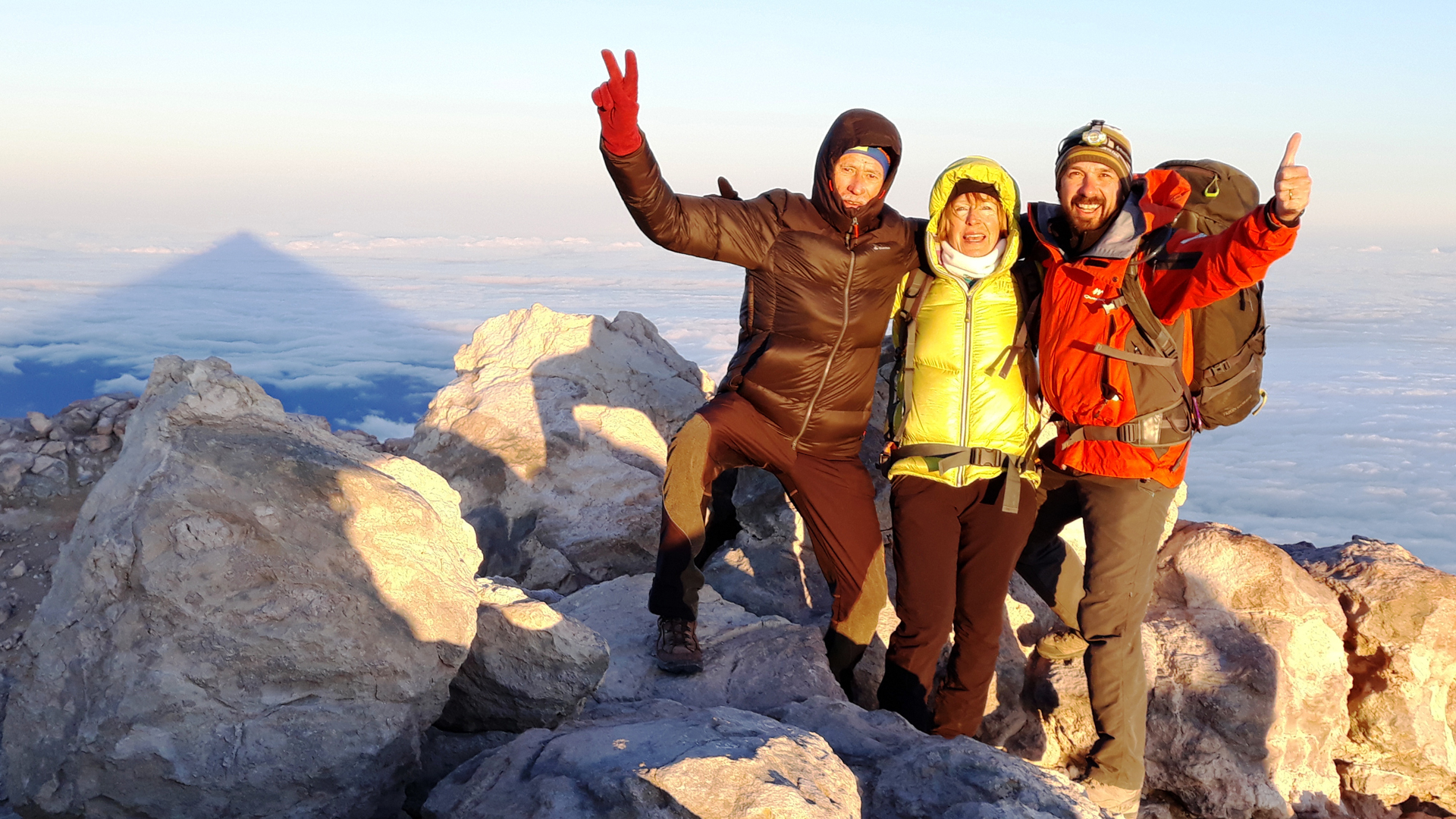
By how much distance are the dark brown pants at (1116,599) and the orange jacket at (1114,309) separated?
128 mm

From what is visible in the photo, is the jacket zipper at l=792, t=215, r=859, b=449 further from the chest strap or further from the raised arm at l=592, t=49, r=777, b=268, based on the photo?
the chest strap

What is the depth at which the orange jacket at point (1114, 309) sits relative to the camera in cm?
457

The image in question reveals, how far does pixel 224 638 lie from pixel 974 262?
12.7ft

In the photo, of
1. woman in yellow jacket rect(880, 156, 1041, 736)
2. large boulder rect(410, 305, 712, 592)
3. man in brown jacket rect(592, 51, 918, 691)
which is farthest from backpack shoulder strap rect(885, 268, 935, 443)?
large boulder rect(410, 305, 712, 592)

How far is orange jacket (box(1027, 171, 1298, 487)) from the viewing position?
457cm

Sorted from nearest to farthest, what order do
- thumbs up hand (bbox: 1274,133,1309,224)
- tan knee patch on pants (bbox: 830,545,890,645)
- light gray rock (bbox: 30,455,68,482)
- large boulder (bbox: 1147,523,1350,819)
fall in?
thumbs up hand (bbox: 1274,133,1309,224) < tan knee patch on pants (bbox: 830,545,890,645) < large boulder (bbox: 1147,523,1350,819) < light gray rock (bbox: 30,455,68,482)

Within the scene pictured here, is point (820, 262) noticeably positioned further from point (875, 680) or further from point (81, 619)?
point (81, 619)

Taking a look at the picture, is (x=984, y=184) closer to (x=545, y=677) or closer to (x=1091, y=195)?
(x=1091, y=195)

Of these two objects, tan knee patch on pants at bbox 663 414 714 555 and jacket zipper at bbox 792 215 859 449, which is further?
tan knee patch on pants at bbox 663 414 714 555

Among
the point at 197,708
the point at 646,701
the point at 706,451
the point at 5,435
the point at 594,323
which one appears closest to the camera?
the point at 197,708

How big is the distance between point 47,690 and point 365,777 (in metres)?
1.28

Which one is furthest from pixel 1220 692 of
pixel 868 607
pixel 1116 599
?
pixel 868 607

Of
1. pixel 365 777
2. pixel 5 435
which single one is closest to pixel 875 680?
pixel 365 777

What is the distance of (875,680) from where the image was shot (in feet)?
19.5
